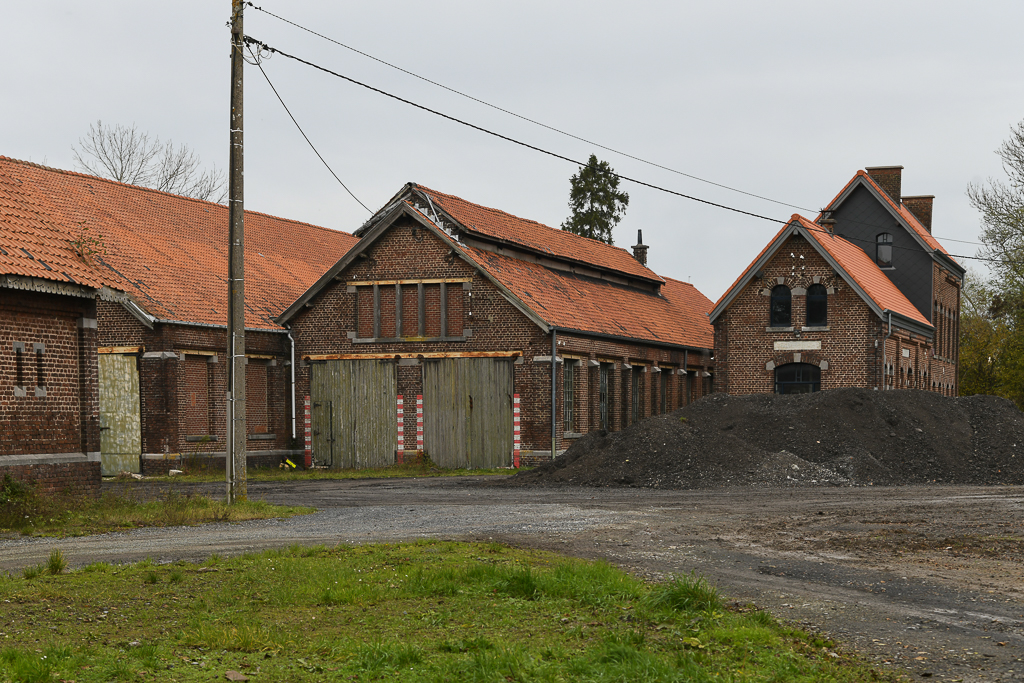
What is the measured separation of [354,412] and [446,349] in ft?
11.5

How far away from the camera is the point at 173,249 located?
35406 millimetres

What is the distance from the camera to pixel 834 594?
1002 cm

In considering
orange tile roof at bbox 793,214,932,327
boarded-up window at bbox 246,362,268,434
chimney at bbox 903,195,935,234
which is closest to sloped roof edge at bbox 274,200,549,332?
boarded-up window at bbox 246,362,268,434

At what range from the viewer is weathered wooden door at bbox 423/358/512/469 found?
3250 cm

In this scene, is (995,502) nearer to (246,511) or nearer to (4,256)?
(246,511)

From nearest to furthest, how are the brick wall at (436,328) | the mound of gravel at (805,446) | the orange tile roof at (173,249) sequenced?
the mound of gravel at (805,446) → the orange tile roof at (173,249) → the brick wall at (436,328)

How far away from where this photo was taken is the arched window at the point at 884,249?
4581cm

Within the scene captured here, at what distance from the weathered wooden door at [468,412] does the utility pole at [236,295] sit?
48.1ft

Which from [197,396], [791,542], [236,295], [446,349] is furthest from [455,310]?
[791,542]

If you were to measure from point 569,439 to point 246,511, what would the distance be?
16733mm

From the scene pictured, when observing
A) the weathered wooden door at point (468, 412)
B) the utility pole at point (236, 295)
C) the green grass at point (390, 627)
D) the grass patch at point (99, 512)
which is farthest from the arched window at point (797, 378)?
the green grass at point (390, 627)

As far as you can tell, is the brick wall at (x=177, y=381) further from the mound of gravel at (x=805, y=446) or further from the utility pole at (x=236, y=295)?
the utility pole at (x=236, y=295)

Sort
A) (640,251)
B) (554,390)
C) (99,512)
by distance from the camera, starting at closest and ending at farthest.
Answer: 1. (99,512)
2. (554,390)
3. (640,251)

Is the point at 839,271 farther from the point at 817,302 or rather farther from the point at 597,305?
the point at 597,305
